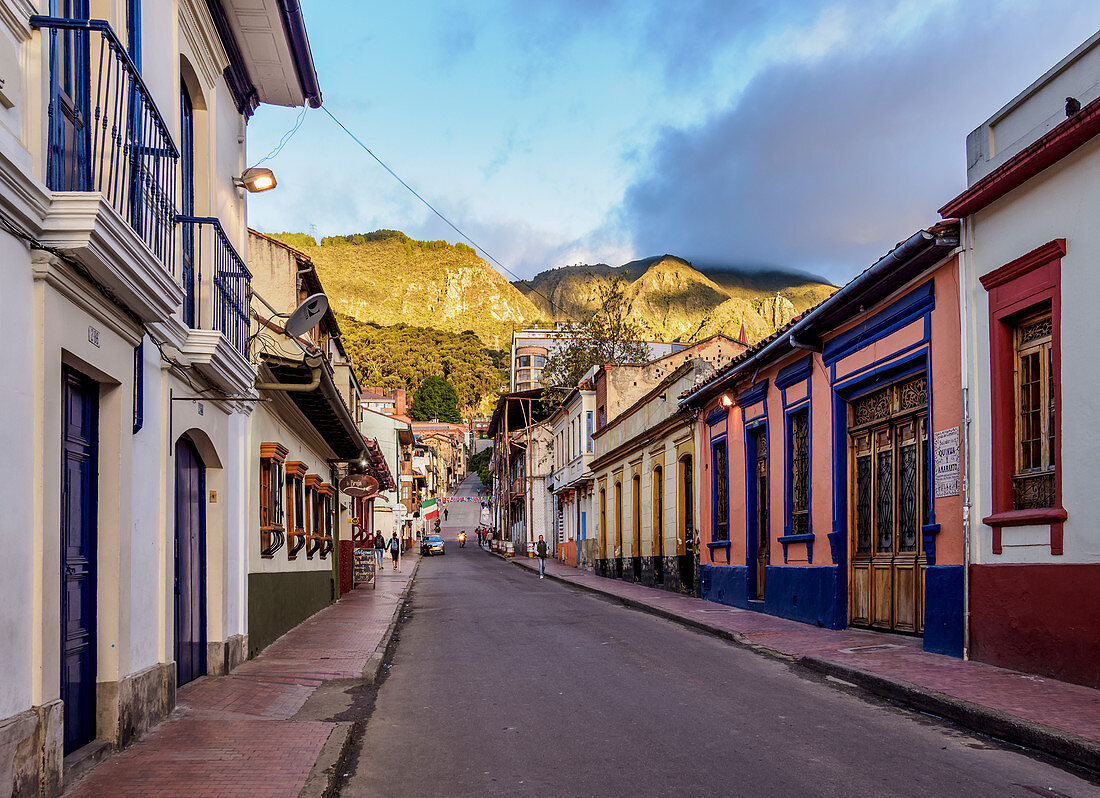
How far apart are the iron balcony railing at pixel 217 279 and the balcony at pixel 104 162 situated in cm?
144

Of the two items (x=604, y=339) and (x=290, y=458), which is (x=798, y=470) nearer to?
(x=290, y=458)

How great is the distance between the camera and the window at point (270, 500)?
13500mm

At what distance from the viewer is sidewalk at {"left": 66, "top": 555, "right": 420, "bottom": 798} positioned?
20.0 feet

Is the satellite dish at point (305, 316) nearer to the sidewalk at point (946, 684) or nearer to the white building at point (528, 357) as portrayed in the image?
the sidewalk at point (946, 684)

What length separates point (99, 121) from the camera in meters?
6.54

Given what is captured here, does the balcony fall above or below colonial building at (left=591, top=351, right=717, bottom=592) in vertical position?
above

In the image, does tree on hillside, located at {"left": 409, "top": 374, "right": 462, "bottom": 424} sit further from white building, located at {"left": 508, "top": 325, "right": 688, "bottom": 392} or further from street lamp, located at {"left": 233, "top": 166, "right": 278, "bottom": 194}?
street lamp, located at {"left": 233, "top": 166, "right": 278, "bottom": 194}

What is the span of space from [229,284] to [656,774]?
700cm

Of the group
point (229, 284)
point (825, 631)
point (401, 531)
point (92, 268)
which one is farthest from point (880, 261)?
point (401, 531)

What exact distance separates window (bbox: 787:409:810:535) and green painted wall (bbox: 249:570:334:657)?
8003 mm

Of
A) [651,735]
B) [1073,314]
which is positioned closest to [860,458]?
[1073,314]

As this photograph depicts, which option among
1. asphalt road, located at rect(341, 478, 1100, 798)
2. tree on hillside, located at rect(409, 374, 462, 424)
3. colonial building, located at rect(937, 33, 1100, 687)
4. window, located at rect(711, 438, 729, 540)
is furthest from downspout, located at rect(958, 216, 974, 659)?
tree on hillside, located at rect(409, 374, 462, 424)

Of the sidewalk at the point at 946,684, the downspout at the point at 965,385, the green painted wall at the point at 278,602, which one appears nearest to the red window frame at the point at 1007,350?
the downspout at the point at 965,385

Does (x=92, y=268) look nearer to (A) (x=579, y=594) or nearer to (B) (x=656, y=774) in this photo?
(B) (x=656, y=774)
